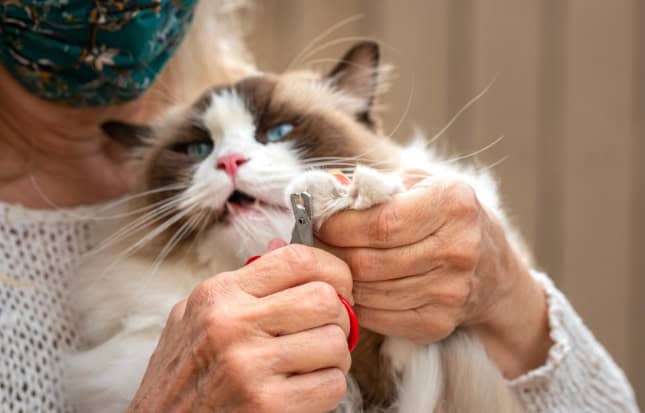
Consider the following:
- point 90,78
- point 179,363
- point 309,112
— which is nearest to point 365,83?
point 309,112

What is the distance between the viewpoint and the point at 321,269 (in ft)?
2.86

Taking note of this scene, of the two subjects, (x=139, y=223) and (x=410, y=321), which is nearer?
(x=410, y=321)

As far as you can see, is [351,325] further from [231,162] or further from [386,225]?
[231,162]

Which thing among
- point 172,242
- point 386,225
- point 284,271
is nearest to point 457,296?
point 386,225

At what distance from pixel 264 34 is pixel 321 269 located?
2141 millimetres

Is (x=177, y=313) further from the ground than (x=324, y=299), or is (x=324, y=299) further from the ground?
(x=324, y=299)

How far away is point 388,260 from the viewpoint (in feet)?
3.02

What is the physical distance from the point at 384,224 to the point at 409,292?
115 millimetres

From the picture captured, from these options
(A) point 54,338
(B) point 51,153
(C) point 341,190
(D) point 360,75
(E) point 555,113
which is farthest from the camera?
(E) point 555,113

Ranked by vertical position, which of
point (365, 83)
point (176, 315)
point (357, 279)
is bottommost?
point (176, 315)

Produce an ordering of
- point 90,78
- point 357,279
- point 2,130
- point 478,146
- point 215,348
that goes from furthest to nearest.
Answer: point 478,146 < point 2,130 < point 90,78 < point 357,279 < point 215,348

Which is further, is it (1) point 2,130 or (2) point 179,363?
(1) point 2,130

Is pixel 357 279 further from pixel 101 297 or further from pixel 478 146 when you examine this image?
pixel 478 146

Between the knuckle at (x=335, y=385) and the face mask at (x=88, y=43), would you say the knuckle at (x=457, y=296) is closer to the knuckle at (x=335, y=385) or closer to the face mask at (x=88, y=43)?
the knuckle at (x=335, y=385)
